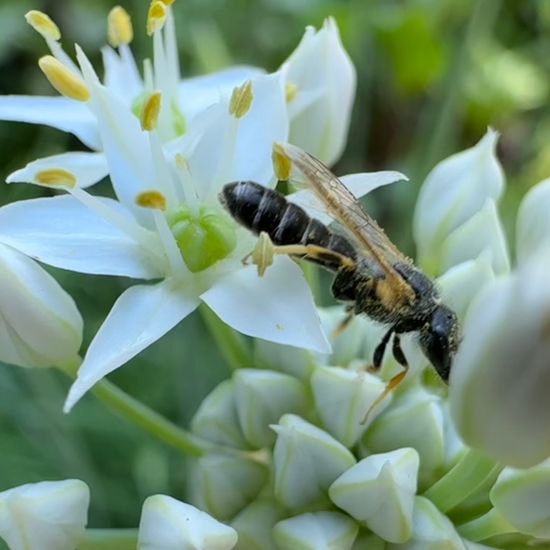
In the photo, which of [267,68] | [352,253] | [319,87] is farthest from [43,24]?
[267,68]

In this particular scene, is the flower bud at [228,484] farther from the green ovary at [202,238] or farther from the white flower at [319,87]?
the white flower at [319,87]

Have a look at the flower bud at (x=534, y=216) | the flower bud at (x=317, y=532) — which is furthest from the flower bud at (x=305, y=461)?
the flower bud at (x=534, y=216)

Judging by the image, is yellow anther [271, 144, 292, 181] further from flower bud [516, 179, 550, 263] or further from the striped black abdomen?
flower bud [516, 179, 550, 263]

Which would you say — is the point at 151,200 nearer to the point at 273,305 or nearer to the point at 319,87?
the point at 273,305

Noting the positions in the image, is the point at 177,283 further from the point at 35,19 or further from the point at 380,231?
the point at 35,19

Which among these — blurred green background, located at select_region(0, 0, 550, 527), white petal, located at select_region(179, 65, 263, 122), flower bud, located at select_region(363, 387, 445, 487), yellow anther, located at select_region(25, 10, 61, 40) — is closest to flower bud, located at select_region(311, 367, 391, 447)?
flower bud, located at select_region(363, 387, 445, 487)
